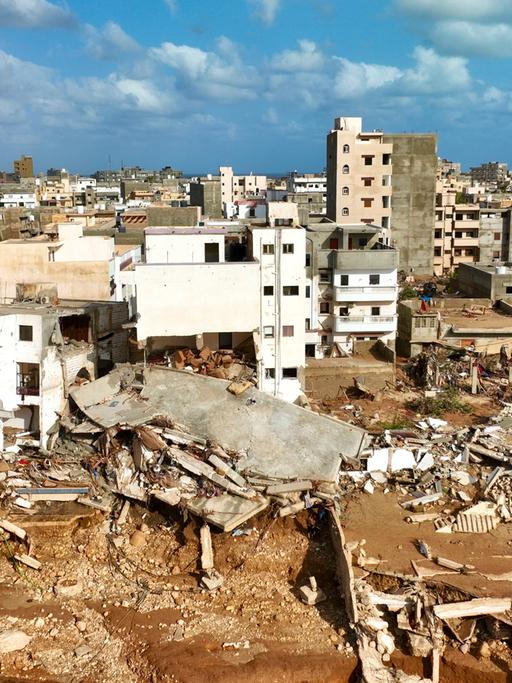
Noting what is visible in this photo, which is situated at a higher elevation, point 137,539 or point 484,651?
point 137,539

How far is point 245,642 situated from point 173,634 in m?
1.68

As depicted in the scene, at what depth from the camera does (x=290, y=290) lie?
29.8 m

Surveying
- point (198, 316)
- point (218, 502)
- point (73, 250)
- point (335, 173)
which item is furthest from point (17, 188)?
point (218, 502)

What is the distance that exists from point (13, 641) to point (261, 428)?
965 cm

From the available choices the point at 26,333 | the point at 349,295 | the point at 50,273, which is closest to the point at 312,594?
the point at 26,333

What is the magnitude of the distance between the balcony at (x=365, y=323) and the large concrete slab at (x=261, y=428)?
1566 centimetres

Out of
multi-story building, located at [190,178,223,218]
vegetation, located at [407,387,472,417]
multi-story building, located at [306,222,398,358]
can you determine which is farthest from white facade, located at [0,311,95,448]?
multi-story building, located at [190,178,223,218]

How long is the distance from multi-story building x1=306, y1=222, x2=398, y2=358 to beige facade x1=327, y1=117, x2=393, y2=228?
20660 millimetres

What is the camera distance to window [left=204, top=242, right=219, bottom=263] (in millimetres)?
30891

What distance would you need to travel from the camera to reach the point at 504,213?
68.5 m

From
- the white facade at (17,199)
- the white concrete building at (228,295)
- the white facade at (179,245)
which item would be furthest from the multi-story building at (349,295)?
the white facade at (17,199)

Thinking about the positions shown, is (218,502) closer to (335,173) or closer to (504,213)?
(335,173)

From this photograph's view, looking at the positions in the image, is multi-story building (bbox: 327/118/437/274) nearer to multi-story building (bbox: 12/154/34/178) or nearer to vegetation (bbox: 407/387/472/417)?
vegetation (bbox: 407/387/472/417)

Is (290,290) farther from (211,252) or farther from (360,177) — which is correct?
(360,177)
